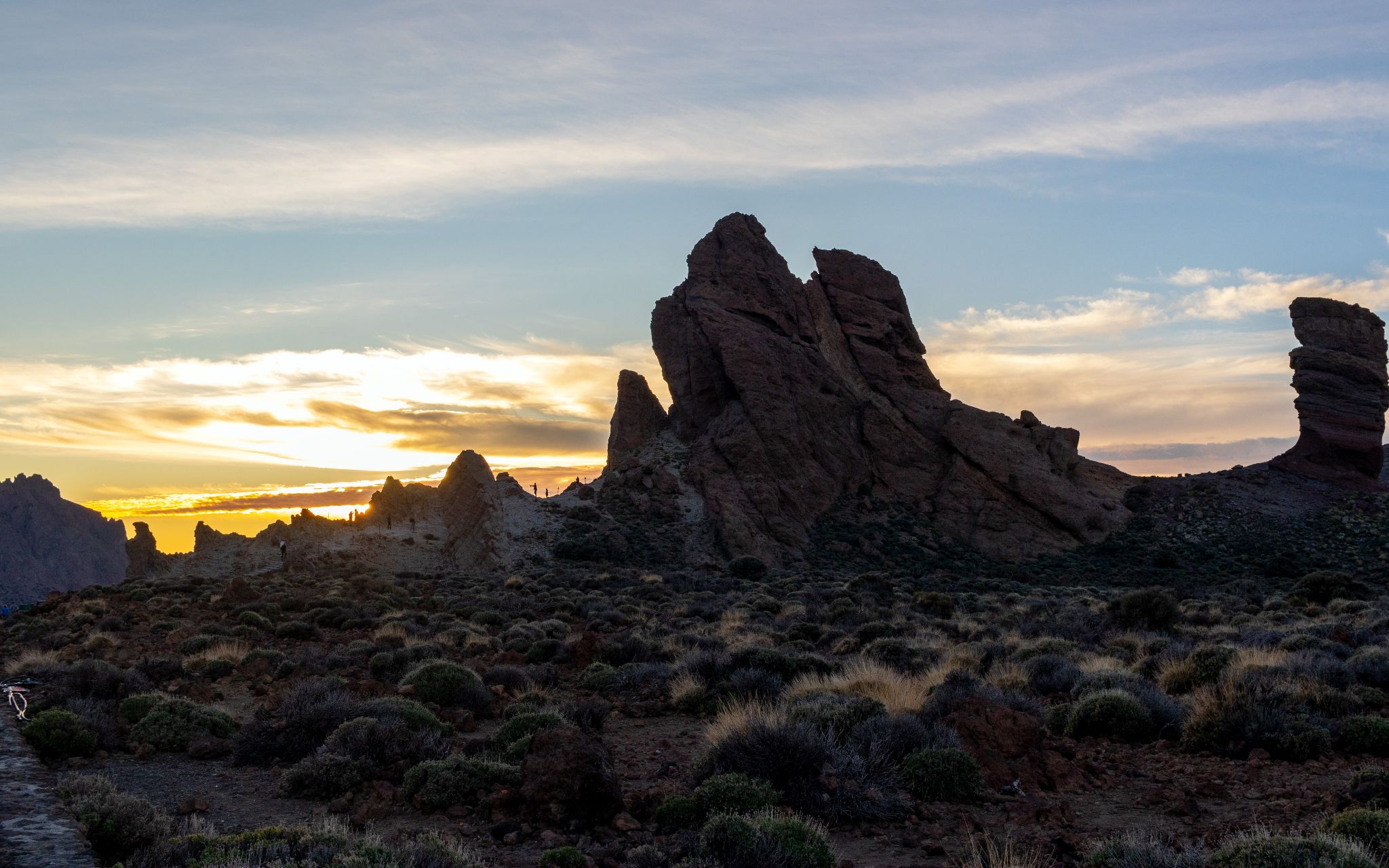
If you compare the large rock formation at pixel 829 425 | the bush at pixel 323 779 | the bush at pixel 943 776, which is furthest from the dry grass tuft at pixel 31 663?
the large rock formation at pixel 829 425

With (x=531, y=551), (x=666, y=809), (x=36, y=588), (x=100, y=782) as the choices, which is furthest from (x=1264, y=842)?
(x=36, y=588)

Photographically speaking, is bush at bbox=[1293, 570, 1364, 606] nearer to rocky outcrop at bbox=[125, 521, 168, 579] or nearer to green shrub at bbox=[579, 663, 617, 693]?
green shrub at bbox=[579, 663, 617, 693]

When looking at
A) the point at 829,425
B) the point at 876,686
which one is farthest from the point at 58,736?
the point at 829,425

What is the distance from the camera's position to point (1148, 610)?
2222 cm

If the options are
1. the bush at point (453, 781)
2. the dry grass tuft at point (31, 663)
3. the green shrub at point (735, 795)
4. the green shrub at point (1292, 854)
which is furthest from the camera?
the dry grass tuft at point (31, 663)

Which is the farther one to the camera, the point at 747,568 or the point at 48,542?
the point at 48,542

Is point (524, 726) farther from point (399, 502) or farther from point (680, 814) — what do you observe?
point (399, 502)

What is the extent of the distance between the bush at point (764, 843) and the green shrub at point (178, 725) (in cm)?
882

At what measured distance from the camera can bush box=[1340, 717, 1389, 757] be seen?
32.2ft

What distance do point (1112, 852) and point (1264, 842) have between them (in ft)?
3.28

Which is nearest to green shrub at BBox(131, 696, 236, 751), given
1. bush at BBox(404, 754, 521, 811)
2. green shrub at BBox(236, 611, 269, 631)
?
bush at BBox(404, 754, 521, 811)

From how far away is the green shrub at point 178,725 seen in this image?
12.1 metres

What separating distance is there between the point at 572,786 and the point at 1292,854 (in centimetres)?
583

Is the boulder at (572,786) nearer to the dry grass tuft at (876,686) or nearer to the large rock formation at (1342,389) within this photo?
the dry grass tuft at (876,686)
